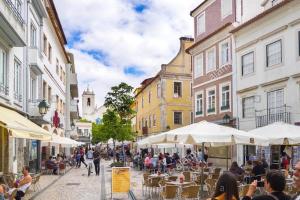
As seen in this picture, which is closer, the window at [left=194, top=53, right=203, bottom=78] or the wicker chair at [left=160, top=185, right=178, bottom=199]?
the wicker chair at [left=160, top=185, right=178, bottom=199]

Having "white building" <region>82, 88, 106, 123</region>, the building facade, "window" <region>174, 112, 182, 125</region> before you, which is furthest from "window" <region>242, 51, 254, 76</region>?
"white building" <region>82, 88, 106, 123</region>

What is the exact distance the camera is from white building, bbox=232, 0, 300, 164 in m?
22.4

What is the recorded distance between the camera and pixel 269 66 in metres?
24.7

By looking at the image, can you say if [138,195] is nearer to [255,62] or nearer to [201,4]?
[255,62]

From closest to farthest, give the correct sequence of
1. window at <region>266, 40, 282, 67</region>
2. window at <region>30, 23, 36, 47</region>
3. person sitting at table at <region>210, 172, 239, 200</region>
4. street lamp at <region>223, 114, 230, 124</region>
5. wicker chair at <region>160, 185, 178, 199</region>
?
person sitting at table at <region>210, 172, 239, 200</region> → wicker chair at <region>160, 185, 178, 199</region> → window at <region>30, 23, 36, 47</region> → window at <region>266, 40, 282, 67</region> → street lamp at <region>223, 114, 230, 124</region>

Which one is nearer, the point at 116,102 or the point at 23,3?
the point at 23,3

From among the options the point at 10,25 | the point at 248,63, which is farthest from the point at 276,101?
the point at 10,25

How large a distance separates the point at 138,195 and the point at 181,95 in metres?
32.1

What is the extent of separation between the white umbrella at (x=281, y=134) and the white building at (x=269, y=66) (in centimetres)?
739

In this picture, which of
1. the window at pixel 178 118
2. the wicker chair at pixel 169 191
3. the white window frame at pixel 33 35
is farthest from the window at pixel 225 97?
the wicker chair at pixel 169 191

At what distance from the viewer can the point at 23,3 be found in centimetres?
2061

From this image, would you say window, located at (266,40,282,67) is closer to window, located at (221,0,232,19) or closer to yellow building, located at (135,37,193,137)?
window, located at (221,0,232,19)

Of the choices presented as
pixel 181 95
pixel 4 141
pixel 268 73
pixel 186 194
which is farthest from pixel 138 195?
pixel 181 95

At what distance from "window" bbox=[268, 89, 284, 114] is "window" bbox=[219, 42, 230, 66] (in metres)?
5.95
